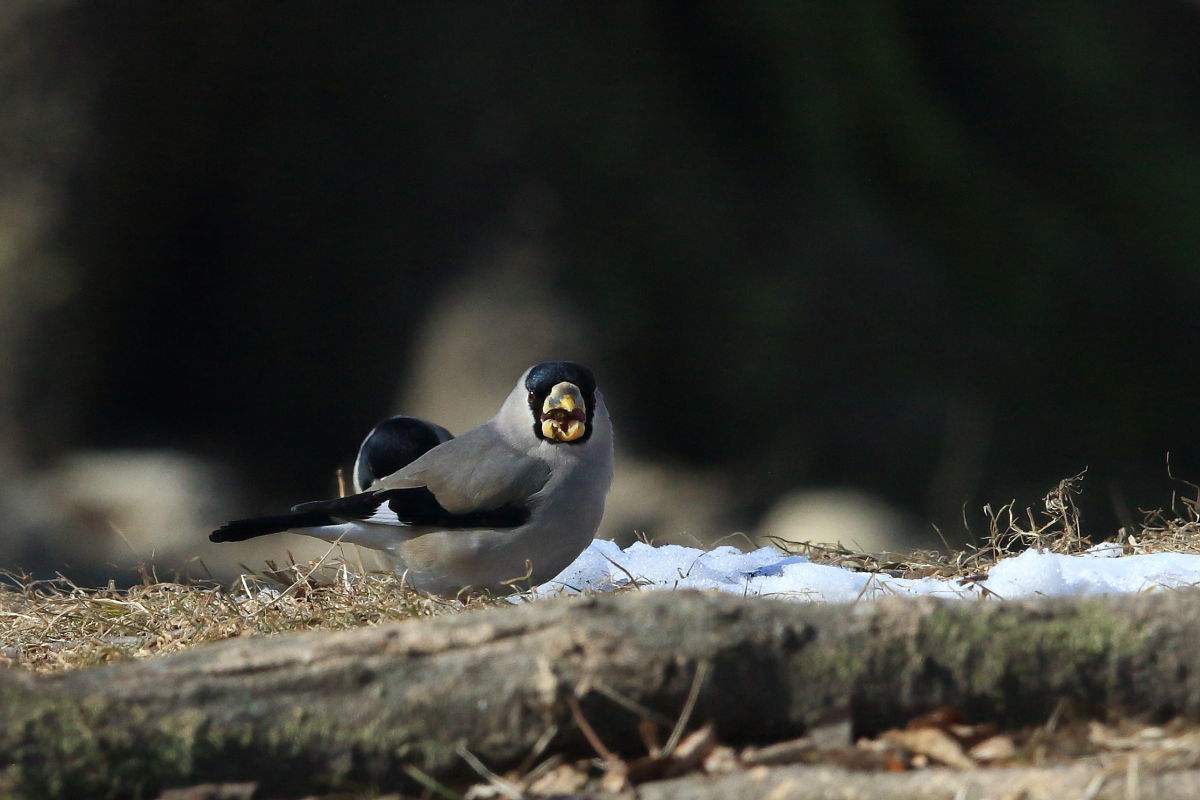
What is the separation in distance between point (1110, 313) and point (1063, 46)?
199 centimetres

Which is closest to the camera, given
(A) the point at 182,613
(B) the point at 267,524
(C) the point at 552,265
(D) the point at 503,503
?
(A) the point at 182,613

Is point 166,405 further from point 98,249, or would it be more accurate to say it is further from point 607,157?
point 607,157

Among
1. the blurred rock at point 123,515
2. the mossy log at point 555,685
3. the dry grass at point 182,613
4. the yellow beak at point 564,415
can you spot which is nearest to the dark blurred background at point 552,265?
the blurred rock at point 123,515

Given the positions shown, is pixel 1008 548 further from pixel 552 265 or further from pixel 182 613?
pixel 552 265

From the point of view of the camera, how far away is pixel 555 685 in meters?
1.71

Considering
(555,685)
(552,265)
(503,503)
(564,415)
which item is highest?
(552,265)

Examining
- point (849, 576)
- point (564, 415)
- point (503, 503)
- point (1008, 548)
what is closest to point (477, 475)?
point (503, 503)

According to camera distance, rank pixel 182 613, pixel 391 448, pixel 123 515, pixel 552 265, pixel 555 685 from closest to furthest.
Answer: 1. pixel 555 685
2. pixel 182 613
3. pixel 391 448
4. pixel 552 265
5. pixel 123 515

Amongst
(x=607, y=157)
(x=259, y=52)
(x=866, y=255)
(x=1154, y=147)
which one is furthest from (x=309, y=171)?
(x=1154, y=147)

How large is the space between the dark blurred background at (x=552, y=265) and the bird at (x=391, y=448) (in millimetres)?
2911

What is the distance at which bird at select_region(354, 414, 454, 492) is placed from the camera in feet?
14.7

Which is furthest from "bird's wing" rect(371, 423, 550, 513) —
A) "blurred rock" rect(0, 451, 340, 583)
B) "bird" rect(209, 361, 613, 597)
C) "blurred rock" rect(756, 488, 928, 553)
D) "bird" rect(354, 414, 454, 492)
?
"blurred rock" rect(0, 451, 340, 583)

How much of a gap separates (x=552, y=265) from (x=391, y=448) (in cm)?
359

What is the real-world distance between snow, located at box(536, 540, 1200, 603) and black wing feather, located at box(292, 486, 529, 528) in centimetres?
23
